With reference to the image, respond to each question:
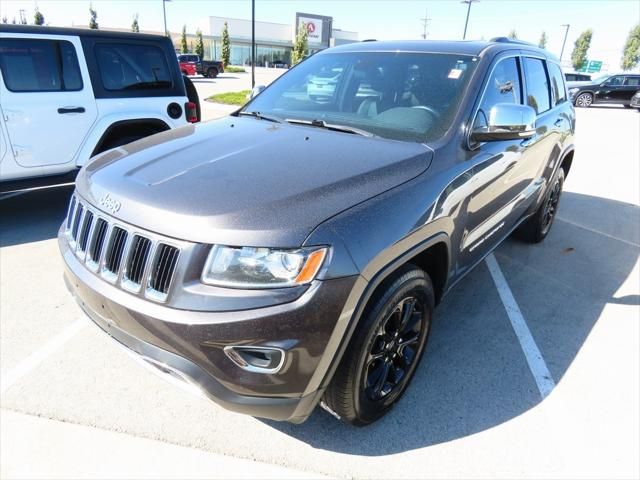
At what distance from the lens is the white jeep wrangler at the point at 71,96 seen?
4.44m

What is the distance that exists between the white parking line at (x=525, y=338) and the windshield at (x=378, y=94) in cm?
163

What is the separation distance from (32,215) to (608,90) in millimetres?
26638

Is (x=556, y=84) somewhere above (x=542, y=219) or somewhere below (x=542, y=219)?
above

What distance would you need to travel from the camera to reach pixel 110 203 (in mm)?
2029

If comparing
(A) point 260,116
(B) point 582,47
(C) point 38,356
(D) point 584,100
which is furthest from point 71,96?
(B) point 582,47

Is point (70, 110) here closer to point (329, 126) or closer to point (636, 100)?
point (329, 126)

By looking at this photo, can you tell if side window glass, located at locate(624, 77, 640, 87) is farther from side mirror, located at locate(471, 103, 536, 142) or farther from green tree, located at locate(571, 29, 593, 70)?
green tree, located at locate(571, 29, 593, 70)

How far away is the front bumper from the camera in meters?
1.69

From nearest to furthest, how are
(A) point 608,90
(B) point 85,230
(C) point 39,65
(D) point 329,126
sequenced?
1. (B) point 85,230
2. (D) point 329,126
3. (C) point 39,65
4. (A) point 608,90

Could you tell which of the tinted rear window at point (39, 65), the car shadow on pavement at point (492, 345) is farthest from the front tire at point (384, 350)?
the tinted rear window at point (39, 65)

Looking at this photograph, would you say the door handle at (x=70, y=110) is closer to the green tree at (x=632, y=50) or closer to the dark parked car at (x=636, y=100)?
the dark parked car at (x=636, y=100)

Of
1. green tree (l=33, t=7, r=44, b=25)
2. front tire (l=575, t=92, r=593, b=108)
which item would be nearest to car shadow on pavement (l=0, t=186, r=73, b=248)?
front tire (l=575, t=92, r=593, b=108)

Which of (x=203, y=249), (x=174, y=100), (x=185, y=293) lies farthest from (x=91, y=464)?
(x=174, y=100)

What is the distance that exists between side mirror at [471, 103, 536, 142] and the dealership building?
6987cm
